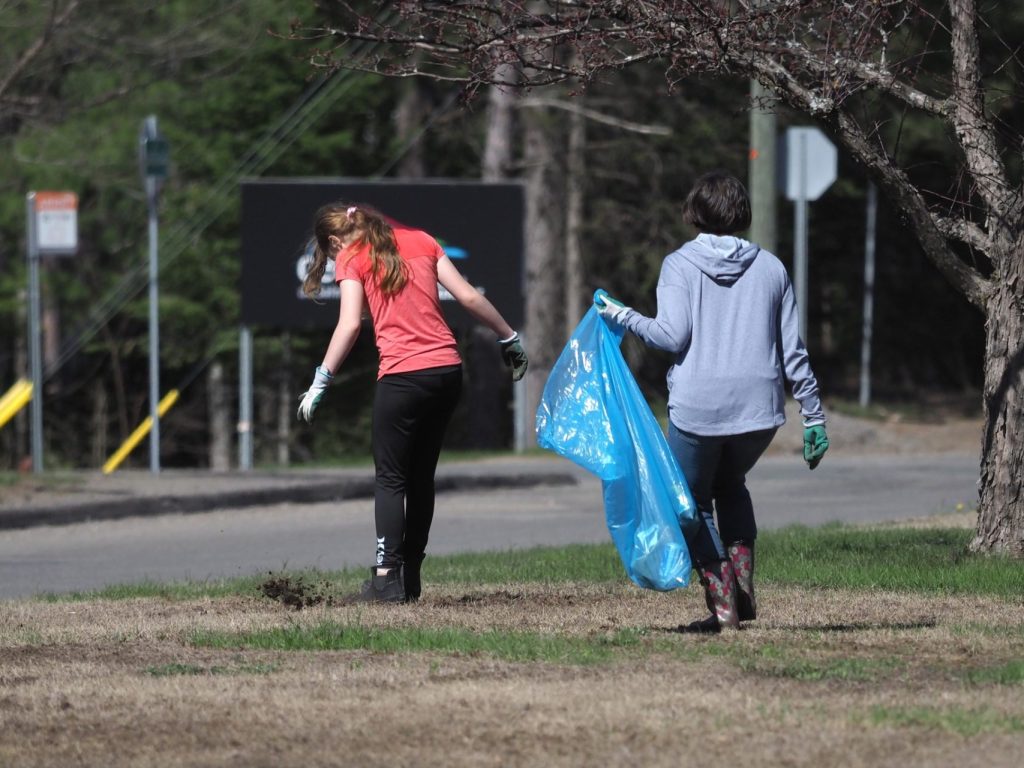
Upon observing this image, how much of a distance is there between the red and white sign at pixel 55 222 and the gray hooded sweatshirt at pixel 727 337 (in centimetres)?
1102

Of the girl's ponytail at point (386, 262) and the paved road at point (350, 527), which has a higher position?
the girl's ponytail at point (386, 262)

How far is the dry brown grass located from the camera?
4684 mm

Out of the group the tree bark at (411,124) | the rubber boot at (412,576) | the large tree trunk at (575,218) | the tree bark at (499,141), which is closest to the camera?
the rubber boot at (412,576)

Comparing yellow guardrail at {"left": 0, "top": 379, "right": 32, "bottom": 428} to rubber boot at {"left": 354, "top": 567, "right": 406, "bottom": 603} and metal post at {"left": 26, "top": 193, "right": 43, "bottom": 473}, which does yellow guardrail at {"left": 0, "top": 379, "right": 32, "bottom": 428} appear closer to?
metal post at {"left": 26, "top": 193, "right": 43, "bottom": 473}

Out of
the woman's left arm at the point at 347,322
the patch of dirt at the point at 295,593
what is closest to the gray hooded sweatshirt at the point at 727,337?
the woman's left arm at the point at 347,322

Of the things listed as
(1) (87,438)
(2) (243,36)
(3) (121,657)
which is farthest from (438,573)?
(1) (87,438)

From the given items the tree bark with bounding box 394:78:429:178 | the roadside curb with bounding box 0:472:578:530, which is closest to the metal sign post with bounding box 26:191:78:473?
the roadside curb with bounding box 0:472:578:530

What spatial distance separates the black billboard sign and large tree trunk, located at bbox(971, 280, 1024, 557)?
10.4 m

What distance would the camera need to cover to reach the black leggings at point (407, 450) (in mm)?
7590

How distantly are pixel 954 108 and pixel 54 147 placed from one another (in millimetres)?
22574

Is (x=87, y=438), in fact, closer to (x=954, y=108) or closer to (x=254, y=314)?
(x=254, y=314)

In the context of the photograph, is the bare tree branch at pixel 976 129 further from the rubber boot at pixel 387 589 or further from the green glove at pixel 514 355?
the rubber boot at pixel 387 589

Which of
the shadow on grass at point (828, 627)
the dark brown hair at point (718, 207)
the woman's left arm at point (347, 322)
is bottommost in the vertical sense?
the shadow on grass at point (828, 627)

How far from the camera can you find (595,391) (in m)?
7.02
